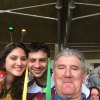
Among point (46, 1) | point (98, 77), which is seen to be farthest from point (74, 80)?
point (46, 1)

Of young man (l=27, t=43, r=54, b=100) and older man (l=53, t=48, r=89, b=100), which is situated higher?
young man (l=27, t=43, r=54, b=100)

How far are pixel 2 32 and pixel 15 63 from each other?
27.1ft

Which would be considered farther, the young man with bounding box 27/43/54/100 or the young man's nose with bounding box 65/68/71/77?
the young man with bounding box 27/43/54/100

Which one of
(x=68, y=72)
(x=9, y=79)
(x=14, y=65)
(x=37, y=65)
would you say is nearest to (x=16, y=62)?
(x=14, y=65)

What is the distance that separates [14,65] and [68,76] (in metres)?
1.07

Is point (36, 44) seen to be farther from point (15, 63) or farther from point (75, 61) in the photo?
point (75, 61)

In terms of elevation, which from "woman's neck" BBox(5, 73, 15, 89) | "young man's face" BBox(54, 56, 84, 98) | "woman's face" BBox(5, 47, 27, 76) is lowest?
"young man's face" BBox(54, 56, 84, 98)

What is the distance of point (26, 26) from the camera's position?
1045 cm

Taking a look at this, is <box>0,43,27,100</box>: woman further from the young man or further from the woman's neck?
the young man

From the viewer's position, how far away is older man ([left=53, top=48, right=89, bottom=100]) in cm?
188

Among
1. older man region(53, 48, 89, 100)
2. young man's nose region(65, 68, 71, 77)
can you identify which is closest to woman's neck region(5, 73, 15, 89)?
older man region(53, 48, 89, 100)

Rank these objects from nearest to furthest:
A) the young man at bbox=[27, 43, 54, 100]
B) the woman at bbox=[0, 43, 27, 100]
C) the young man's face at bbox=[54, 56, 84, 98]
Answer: the young man's face at bbox=[54, 56, 84, 98] → the woman at bbox=[0, 43, 27, 100] → the young man at bbox=[27, 43, 54, 100]

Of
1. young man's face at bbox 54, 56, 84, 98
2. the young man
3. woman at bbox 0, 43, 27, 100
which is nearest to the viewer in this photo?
young man's face at bbox 54, 56, 84, 98

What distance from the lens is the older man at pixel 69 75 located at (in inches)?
74.0
